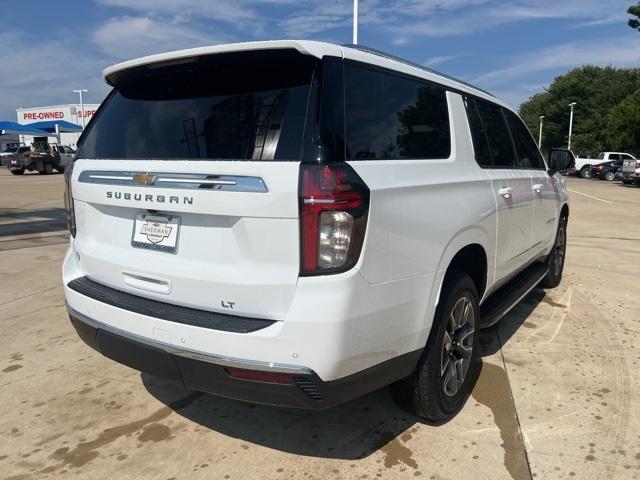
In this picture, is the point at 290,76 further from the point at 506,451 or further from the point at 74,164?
the point at 506,451

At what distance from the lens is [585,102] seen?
74.2 meters

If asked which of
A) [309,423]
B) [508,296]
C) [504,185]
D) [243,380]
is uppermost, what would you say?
[504,185]

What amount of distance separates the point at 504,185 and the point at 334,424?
1.94 meters

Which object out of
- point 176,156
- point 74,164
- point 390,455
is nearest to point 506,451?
point 390,455

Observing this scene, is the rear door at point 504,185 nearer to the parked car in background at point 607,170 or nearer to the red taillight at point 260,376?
the red taillight at point 260,376

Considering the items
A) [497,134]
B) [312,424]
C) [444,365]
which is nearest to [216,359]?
[312,424]

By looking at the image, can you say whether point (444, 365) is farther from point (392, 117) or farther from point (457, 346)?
point (392, 117)

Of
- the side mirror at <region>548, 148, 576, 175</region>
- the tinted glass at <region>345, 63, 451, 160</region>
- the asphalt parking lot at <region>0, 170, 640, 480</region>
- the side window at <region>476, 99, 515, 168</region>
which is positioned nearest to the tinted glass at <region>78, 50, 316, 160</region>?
the tinted glass at <region>345, 63, 451, 160</region>

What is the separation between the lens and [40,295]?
18.2 ft

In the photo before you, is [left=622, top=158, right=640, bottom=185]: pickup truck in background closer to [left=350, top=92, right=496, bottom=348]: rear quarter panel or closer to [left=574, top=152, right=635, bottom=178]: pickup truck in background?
[left=574, top=152, right=635, bottom=178]: pickup truck in background

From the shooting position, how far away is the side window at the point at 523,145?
14.3ft

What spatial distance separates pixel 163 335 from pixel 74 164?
1216mm

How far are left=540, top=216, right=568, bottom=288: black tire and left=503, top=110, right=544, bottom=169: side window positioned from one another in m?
1.04

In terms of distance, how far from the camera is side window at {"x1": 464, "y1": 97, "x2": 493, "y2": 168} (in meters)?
3.39
